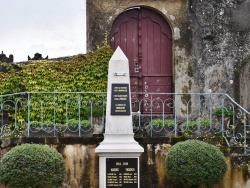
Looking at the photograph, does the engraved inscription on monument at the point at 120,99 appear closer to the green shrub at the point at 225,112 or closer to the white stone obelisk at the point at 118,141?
the white stone obelisk at the point at 118,141

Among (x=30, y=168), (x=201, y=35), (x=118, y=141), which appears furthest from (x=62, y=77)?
(x=30, y=168)

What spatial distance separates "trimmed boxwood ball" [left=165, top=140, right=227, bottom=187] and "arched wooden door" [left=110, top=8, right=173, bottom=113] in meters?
5.35

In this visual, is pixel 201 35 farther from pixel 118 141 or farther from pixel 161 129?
pixel 118 141

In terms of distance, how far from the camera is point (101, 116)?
17.3m

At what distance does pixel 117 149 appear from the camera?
1416 cm

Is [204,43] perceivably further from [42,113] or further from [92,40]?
[42,113]

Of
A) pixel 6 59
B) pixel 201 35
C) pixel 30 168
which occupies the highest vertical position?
pixel 201 35

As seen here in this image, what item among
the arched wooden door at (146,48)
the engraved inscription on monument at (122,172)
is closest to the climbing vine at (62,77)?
the arched wooden door at (146,48)

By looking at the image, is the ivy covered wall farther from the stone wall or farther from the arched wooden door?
the arched wooden door

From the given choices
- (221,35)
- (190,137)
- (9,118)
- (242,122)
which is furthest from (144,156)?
(221,35)

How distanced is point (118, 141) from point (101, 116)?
120 inches

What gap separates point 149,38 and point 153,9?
862 mm

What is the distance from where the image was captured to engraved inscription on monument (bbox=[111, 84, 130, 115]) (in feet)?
47.6

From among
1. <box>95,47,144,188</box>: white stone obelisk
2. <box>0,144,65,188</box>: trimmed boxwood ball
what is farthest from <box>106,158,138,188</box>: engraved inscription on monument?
<box>0,144,65,188</box>: trimmed boxwood ball
